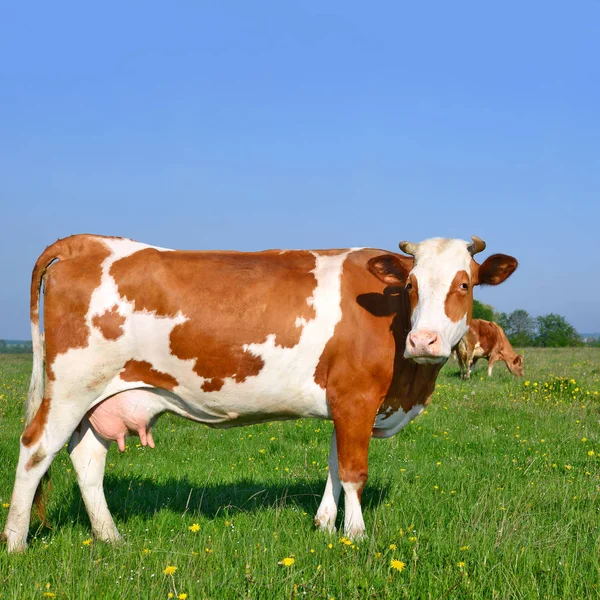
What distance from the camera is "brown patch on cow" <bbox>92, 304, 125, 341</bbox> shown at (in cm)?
555

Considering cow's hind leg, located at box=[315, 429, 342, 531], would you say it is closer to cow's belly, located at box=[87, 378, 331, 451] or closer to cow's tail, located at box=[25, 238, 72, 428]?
cow's belly, located at box=[87, 378, 331, 451]

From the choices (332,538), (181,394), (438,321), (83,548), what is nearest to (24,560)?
(83,548)

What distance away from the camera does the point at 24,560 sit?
507 cm

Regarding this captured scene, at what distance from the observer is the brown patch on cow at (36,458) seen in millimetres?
5582

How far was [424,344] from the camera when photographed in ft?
16.7

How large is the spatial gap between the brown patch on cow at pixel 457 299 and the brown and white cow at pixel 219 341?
2 cm

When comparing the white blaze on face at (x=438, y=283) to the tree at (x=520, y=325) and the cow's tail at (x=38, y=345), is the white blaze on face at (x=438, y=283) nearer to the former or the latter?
the cow's tail at (x=38, y=345)

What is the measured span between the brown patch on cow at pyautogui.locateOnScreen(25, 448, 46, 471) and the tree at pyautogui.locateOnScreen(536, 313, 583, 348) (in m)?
92.4

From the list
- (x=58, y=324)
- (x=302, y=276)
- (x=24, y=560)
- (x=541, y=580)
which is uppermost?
(x=302, y=276)

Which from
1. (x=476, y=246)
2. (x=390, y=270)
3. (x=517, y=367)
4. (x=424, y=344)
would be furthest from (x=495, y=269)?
(x=517, y=367)

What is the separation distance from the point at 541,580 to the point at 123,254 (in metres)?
4.29

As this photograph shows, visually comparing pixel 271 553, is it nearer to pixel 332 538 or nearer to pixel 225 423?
pixel 332 538

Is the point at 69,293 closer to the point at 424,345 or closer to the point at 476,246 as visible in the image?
the point at 424,345

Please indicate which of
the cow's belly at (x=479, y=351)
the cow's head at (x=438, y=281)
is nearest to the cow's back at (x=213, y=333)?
the cow's head at (x=438, y=281)
